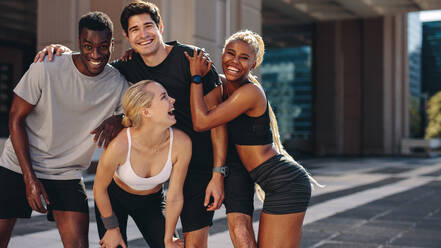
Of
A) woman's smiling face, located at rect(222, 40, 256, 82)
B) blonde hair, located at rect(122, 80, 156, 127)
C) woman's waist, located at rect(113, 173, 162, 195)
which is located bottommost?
woman's waist, located at rect(113, 173, 162, 195)

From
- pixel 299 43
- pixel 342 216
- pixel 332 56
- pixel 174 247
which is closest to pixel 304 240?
pixel 342 216

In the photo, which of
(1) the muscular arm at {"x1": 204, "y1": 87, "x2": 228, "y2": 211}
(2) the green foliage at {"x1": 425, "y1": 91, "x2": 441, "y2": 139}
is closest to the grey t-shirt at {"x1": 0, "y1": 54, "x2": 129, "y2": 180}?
(1) the muscular arm at {"x1": 204, "y1": 87, "x2": 228, "y2": 211}

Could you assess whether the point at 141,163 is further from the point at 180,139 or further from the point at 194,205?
the point at 194,205

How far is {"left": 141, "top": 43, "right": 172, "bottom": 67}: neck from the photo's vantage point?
11.8 ft

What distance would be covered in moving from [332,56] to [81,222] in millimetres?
30097

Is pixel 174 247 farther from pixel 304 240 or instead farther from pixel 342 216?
pixel 342 216

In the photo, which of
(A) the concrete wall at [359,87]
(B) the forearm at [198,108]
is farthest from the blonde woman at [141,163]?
(A) the concrete wall at [359,87]

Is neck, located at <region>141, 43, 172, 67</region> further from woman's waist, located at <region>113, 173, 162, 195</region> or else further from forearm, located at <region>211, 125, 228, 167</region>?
woman's waist, located at <region>113, 173, 162, 195</region>

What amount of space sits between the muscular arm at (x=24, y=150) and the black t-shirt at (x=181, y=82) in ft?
2.31

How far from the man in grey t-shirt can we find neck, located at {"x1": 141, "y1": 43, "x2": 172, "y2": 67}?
25 cm

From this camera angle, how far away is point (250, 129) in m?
3.64

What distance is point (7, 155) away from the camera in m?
3.77

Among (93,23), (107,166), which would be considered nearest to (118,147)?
(107,166)

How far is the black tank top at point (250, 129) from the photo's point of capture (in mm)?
3641
